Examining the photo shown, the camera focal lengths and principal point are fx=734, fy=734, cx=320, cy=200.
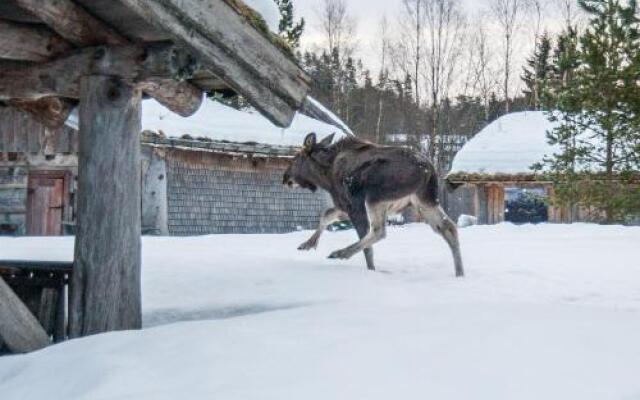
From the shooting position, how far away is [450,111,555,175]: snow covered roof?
23.1 meters

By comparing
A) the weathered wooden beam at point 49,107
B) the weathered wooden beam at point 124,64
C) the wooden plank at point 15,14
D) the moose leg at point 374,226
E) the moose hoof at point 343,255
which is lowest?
the moose hoof at point 343,255

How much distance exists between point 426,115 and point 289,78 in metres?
34.6

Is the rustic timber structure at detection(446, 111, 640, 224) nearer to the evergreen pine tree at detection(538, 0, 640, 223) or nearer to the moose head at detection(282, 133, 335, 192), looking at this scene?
the evergreen pine tree at detection(538, 0, 640, 223)

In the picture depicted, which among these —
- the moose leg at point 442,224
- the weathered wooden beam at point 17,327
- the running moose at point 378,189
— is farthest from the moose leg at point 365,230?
the weathered wooden beam at point 17,327

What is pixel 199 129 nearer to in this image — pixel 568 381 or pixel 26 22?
pixel 26 22

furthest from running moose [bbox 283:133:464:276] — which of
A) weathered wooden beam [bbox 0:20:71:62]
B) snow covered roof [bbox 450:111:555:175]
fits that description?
snow covered roof [bbox 450:111:555:175]

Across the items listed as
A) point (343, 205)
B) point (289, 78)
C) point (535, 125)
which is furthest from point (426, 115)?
point (289, 78)

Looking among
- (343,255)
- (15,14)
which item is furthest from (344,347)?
(343,255)

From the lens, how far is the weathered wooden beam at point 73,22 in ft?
14.5

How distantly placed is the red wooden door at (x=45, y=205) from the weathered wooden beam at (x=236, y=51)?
14041 millimetres

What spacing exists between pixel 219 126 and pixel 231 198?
188 cm

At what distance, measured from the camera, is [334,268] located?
718 centimetres

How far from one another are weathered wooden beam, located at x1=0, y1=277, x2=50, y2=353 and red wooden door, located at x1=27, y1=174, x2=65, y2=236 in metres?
13.9

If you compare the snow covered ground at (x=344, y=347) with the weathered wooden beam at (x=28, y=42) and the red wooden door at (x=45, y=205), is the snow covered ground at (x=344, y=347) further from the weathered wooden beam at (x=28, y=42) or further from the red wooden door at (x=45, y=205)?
the red wooden door at (x=45, y=205)
